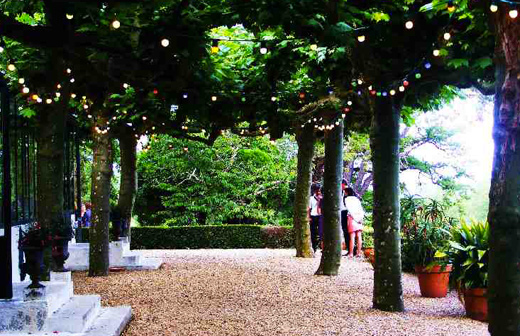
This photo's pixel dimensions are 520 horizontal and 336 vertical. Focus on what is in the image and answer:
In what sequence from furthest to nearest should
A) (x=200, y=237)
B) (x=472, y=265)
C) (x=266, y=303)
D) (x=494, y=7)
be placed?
(x=200, y=237)
(x=266, y=303)
(x=472, y=265)
(x=494, y=7)

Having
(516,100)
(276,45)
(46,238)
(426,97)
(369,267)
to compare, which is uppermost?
(276,45)

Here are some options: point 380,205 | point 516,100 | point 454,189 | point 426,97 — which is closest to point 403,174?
point 454,189

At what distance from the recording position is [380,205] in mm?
8180

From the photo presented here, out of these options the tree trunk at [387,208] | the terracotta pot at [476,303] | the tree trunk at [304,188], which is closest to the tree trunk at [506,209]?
the terracotta pot at [476,303]

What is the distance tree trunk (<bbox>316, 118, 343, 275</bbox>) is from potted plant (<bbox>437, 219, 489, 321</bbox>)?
353 cm

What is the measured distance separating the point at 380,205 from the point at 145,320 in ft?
10.3

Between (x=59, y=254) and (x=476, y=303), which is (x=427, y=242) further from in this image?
(x=59, y=254)

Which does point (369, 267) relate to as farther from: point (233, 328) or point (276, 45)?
point (233, 328)

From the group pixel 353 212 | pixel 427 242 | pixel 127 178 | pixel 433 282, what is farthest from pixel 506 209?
pixel 127 178

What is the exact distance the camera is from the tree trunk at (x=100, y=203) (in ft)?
39.9

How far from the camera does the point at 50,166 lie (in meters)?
8.69

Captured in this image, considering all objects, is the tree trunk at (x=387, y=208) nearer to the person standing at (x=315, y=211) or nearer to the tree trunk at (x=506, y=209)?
the tree trunk at (x=506, y=209)

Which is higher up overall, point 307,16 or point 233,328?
point 307,16

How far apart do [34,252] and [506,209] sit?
425cm
